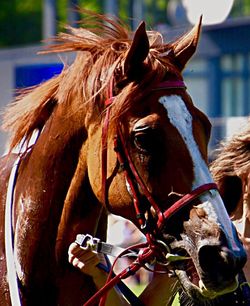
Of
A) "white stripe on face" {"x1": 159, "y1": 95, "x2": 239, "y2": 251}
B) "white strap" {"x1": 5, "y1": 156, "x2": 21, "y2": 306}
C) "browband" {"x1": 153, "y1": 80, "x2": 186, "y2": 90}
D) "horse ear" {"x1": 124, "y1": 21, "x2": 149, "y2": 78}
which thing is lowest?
"white strap" {"x1": 5, "y1": 156, "x2": 21, "y2": 306}

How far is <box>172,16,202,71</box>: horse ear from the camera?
3896mm

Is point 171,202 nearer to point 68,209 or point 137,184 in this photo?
point 137,184

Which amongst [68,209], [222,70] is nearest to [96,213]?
[68,209]

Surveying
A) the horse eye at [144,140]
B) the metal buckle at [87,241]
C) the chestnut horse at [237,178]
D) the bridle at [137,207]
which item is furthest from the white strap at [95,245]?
the chestnut horse at [237,178]

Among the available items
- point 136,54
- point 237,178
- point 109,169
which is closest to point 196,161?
point 109,169

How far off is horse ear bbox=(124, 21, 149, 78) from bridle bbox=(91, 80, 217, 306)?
0.31 ft

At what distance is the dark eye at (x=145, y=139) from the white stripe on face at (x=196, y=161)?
0.28 feet

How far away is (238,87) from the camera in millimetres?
17219

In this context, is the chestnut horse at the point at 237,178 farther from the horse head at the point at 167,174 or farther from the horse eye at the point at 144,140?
the horse eye at the point at 144,140

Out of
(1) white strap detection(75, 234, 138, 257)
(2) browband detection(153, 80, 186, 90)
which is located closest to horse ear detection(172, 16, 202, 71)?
(2) browband detection(153, 80, 186, 90)

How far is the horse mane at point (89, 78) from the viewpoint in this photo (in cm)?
373

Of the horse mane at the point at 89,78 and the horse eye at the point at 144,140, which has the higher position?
the horse mane at the point at 89,78

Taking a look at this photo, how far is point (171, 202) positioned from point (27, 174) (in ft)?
2.34

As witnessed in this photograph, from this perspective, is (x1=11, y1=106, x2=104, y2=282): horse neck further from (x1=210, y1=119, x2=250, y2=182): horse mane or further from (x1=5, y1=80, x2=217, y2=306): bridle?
(x1=210, y1=119, x2=250, y2=182): horse mane
